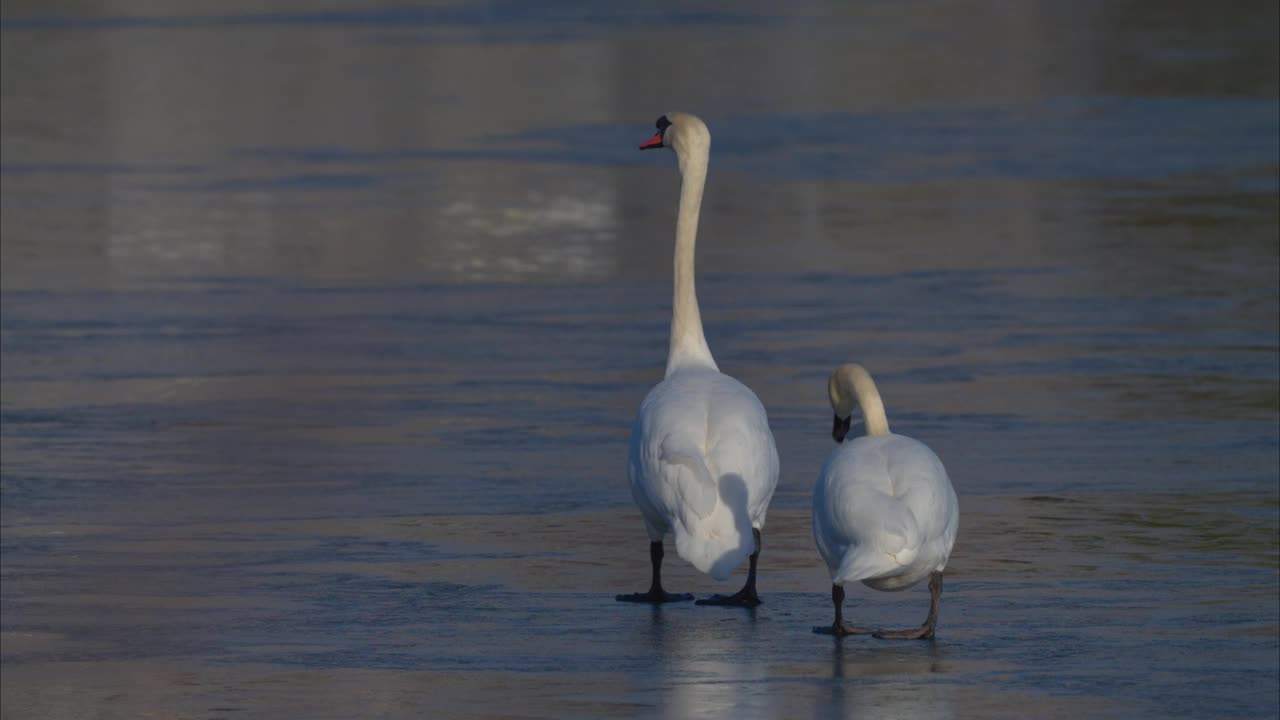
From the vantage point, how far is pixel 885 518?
8281 millimetres

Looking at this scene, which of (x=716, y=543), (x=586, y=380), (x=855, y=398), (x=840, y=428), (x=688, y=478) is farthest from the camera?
(x=586, y=380)

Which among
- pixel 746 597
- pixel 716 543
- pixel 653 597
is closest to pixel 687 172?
pixel 653 597

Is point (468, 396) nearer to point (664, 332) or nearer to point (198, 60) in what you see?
point (664, 332)

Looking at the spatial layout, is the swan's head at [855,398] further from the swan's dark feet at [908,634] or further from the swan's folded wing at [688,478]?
the swan's dark feet at [908,634]

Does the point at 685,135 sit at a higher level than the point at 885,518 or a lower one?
higher

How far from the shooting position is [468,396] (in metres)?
14.0

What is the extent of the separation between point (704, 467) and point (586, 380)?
17.7ft

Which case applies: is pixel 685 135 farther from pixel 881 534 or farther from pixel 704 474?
pixel 881 534

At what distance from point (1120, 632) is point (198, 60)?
3313 cm

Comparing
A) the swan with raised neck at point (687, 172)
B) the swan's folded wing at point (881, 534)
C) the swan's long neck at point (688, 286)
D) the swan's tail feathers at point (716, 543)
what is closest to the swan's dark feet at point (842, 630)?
the swan's folded wing at point (881, 534)

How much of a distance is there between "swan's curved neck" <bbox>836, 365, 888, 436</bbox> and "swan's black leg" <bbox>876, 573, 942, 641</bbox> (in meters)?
0.57

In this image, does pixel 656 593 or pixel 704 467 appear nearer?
pixel 704 467

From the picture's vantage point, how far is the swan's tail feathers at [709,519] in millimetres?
8812

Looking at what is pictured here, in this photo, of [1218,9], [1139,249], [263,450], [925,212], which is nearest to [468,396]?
[263,450]
